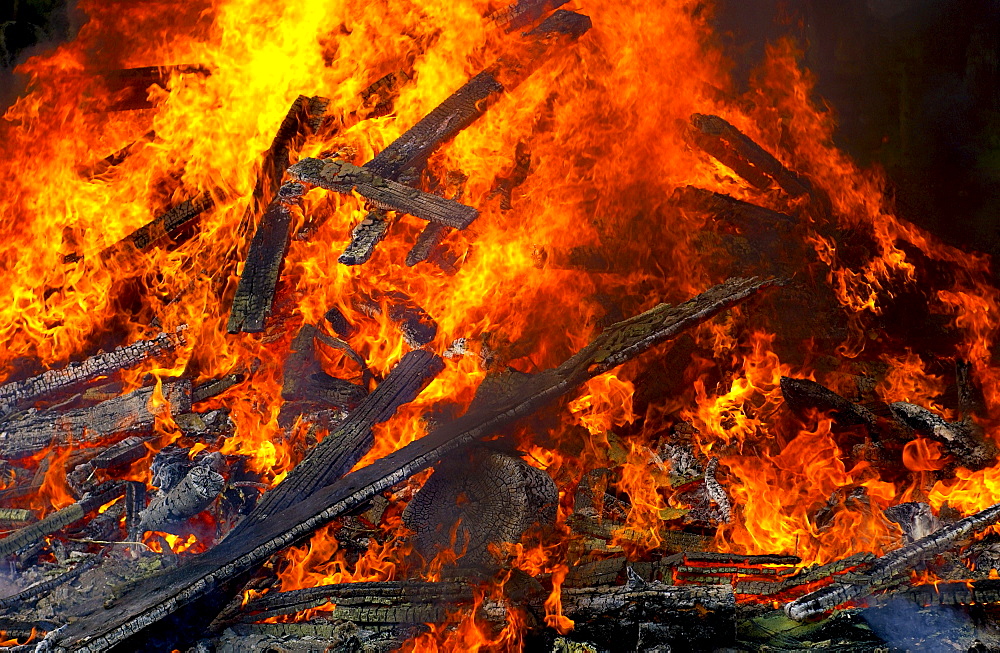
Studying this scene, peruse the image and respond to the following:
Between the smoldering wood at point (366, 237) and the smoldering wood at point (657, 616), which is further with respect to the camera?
the smoldering wood at point (366, 237)

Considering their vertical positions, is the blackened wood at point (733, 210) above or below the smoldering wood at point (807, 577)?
above

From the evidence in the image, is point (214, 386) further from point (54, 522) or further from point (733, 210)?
point (733, 210)

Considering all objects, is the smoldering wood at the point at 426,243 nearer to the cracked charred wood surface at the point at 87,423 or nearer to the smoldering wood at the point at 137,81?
the cracked charred wood surface at the point at 87,423

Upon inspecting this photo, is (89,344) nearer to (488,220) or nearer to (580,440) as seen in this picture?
(488,220)

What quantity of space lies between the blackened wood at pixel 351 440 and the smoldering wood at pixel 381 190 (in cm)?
124

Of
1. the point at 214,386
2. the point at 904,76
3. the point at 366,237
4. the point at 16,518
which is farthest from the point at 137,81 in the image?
the point at 904,76

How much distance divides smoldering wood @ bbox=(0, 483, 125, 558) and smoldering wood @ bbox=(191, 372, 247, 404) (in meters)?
1.02

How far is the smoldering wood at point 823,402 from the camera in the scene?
6309mm

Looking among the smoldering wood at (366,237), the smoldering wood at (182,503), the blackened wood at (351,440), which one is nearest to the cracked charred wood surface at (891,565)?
the blackened wood at (351,440)

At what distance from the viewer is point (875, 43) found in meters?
8.14

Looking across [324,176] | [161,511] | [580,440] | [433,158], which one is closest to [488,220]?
[433,158]

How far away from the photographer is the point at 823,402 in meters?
6.38

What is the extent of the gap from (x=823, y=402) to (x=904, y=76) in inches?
147

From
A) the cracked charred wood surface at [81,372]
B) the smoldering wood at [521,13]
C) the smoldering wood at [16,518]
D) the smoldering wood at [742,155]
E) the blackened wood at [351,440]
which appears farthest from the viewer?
the smoldering wood at [521,13]
